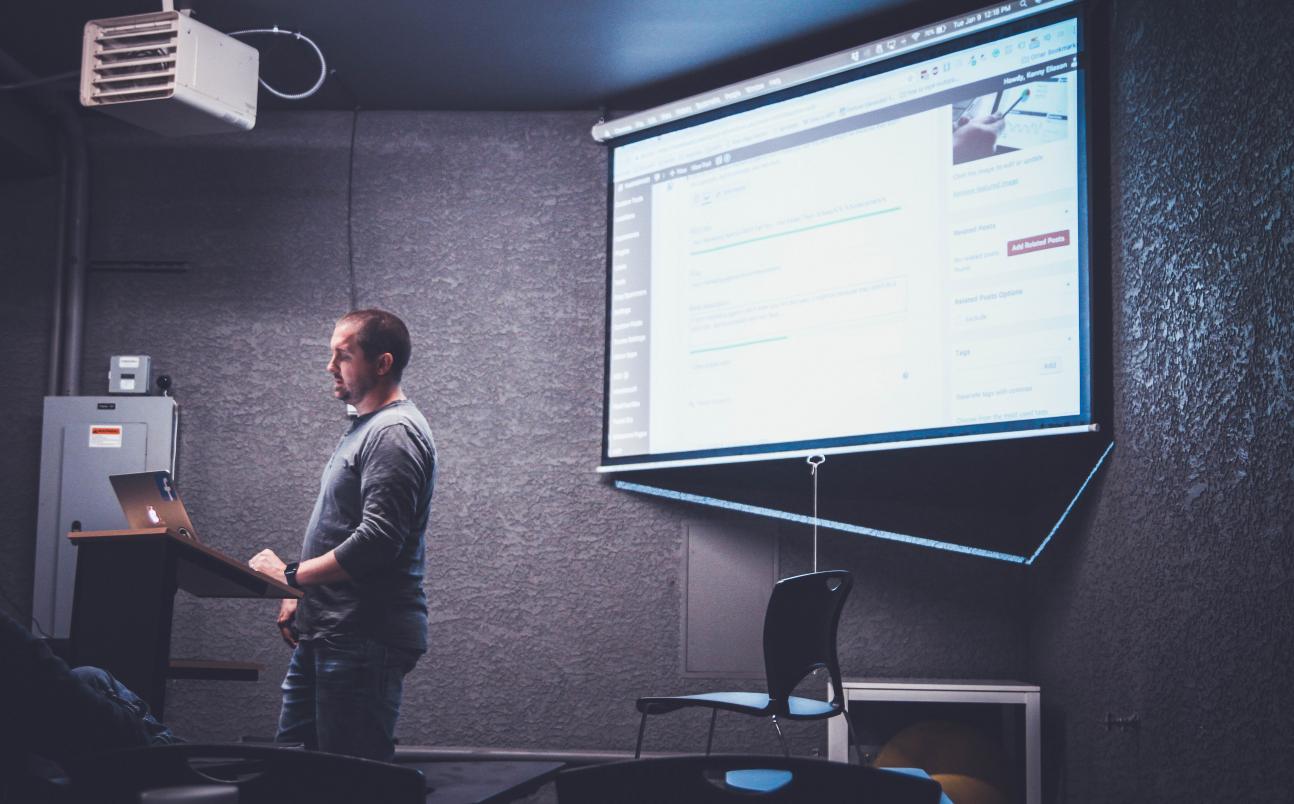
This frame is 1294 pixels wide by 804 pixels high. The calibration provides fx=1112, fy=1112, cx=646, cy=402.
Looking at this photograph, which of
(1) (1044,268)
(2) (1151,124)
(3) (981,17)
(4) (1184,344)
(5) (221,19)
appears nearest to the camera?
(4) (1184,344)

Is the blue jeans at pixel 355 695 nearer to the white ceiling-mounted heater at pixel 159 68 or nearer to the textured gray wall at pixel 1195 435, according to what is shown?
the textured gray wall at pixel 1195 435

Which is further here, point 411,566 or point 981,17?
point 981,17

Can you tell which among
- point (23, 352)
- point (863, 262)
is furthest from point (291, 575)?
point (23, 352)

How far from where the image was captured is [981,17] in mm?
3209

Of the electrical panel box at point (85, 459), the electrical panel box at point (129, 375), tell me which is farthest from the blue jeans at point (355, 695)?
the electrical panel box at point (129, 375)

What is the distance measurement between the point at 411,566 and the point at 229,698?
2.06 m

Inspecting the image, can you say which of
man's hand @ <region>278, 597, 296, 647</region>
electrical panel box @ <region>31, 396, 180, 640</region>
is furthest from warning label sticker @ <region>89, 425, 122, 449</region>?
man's hand @ <region>278, 597, 296, 647</region>

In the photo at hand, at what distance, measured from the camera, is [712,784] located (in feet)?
3.31

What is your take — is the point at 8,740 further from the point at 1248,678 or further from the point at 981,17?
the point at 981,17

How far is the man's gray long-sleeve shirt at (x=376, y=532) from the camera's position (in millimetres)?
2361

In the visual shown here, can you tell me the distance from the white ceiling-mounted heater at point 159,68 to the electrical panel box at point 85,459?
1.17 meters

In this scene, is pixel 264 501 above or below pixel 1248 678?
above

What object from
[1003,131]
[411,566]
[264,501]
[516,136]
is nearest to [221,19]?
[516,136]

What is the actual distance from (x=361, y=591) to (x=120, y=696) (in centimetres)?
54
